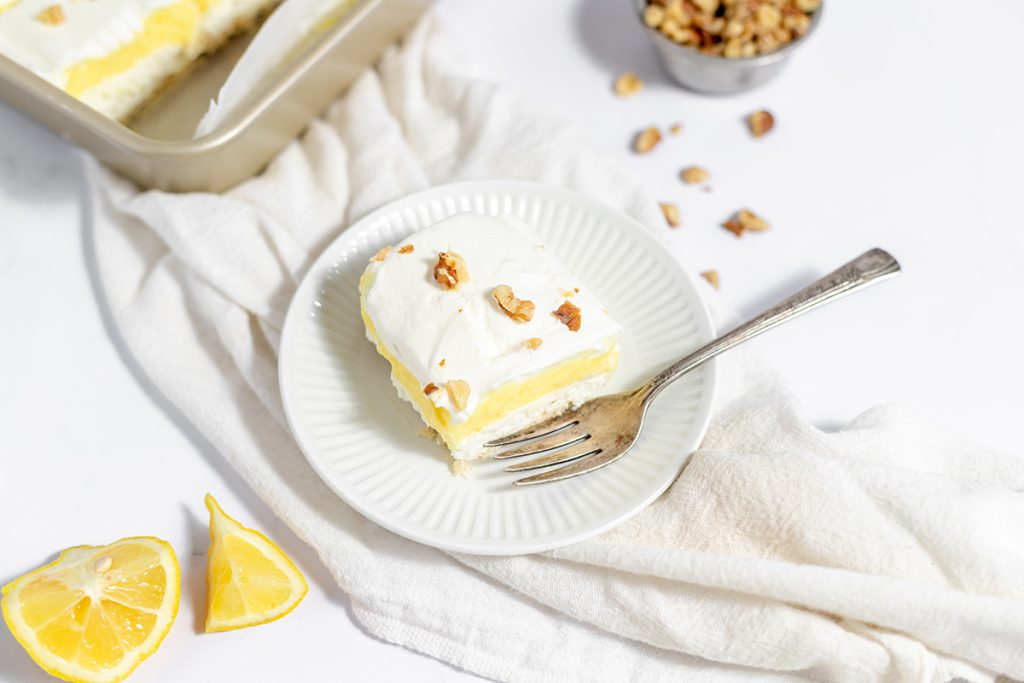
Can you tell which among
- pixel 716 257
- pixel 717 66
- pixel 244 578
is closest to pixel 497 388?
pixel 244 578

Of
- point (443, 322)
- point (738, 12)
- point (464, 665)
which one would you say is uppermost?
point (738, 12)

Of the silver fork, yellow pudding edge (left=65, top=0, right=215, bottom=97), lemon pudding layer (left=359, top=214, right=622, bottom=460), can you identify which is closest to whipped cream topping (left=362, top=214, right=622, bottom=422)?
lemon pudding layer (left=359, top=214, right=622, bottom=460)

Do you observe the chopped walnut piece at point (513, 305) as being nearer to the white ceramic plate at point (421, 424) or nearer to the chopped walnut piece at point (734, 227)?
the white ceramic plate at point (421, 424)

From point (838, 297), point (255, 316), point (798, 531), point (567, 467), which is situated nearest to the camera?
point (798, 531)

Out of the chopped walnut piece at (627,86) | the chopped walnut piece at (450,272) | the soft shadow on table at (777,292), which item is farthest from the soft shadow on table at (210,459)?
the chopped walnut piece at (627,86)

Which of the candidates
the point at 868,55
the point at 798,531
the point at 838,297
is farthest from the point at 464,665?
the point at 868,55

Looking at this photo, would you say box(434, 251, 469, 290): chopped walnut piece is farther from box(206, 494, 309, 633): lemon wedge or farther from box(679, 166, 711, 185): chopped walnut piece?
box(679, 166, 711, 185): chopped walnut piece

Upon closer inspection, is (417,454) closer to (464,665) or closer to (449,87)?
(464,665)

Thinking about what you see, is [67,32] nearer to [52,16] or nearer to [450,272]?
[52,16]
